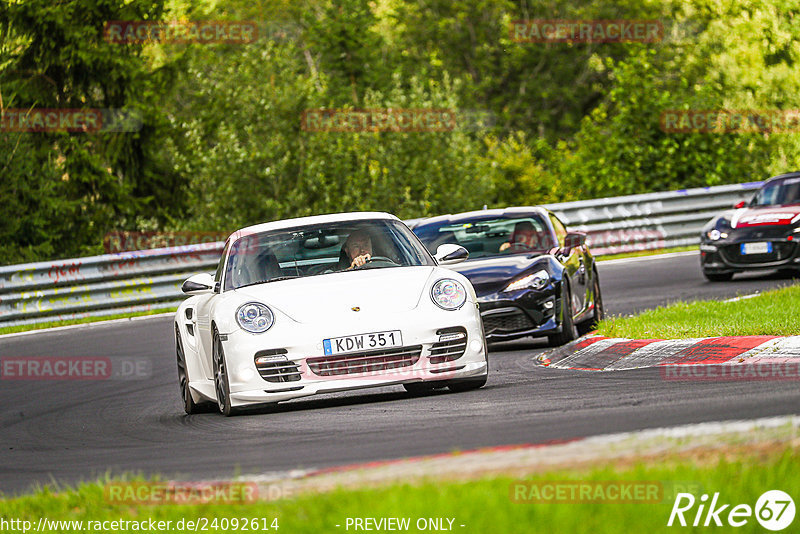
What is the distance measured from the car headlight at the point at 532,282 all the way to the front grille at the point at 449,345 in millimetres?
3497

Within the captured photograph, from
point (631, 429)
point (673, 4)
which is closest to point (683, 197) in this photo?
point (631, 429)

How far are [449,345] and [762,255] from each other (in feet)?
30.6

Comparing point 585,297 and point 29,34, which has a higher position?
point 29,34

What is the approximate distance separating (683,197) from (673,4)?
32290 mm

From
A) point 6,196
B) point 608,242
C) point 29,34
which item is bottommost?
point 608,242

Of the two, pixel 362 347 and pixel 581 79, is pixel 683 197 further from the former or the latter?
pixel 581 79

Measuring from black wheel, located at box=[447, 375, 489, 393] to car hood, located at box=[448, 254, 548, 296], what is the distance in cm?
310

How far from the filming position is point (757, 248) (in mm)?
17688

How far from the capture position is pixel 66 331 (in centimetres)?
1906

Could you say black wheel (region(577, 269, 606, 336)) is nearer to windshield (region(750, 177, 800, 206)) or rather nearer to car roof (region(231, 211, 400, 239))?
car roof (region(231, 211, 400, 239))
